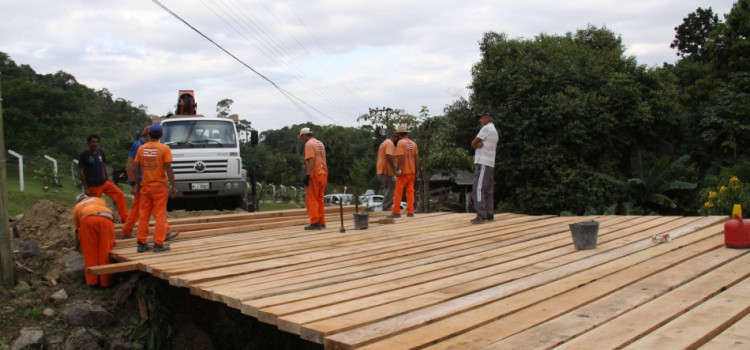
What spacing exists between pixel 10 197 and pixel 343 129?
113 ft

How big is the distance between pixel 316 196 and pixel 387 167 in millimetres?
2358

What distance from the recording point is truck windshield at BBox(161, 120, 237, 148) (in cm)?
1138

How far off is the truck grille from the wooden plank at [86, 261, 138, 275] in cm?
524

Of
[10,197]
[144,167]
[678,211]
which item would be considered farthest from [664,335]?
[678,211]

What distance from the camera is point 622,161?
900 inches

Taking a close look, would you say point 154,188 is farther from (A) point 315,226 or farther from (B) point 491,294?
(B) point 491,294

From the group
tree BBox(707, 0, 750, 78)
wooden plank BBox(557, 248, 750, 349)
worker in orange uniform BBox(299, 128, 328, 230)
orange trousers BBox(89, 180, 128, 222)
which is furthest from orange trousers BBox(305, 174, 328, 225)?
tree BBox(707, 0, 750, 78)

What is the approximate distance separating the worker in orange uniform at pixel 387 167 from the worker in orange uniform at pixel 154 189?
14.0 feet

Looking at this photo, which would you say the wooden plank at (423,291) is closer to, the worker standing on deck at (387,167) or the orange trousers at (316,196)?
the orange trousers at (316,196)

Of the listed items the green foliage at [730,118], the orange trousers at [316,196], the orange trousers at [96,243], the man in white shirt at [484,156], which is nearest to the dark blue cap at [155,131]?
the orange trousers at [96,243]

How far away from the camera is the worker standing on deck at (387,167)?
10078 millimetres

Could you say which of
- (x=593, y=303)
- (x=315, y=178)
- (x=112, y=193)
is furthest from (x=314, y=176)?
(x=593, y=303)

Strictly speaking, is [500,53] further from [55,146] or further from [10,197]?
[55,146]

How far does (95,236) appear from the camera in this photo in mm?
6352
